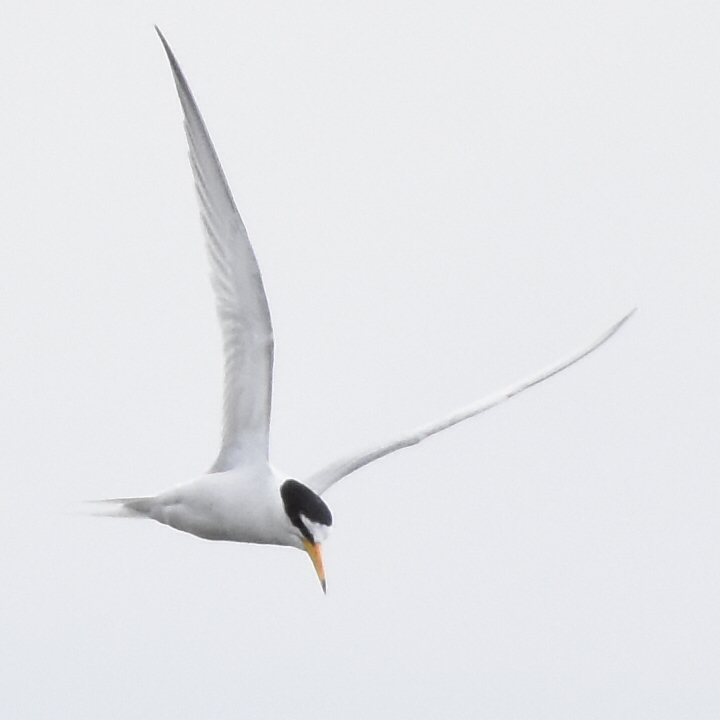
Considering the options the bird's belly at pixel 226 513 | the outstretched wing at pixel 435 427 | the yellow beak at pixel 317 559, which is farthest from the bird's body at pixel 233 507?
the outstretched wing at pixel 435 427

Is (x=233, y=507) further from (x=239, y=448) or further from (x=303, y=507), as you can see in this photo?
(x=303, y=507)

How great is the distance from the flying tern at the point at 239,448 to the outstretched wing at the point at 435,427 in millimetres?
860

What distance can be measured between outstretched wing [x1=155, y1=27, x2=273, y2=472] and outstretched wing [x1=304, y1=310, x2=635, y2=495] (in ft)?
2.87

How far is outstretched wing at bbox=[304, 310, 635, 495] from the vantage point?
1155cm

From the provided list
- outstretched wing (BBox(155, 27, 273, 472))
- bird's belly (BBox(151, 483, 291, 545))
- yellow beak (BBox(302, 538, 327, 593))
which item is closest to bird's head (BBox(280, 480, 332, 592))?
yellow beak (BBox(302, 538, 327, 593))

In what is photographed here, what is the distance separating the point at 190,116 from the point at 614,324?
4124 mm

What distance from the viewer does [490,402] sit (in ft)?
40.1

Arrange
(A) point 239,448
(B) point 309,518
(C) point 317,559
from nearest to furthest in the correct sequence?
(B) point 309,518 < (C) point 317,559 < (A) point 239,448

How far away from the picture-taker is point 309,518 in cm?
998

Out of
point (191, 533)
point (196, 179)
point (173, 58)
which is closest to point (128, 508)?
point (191, 533)

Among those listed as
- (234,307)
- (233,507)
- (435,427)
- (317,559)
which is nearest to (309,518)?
(317,559)

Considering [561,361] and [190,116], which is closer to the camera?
[190,116]

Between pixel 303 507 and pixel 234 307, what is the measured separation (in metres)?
1.09

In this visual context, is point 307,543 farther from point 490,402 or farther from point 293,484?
point 490,402
